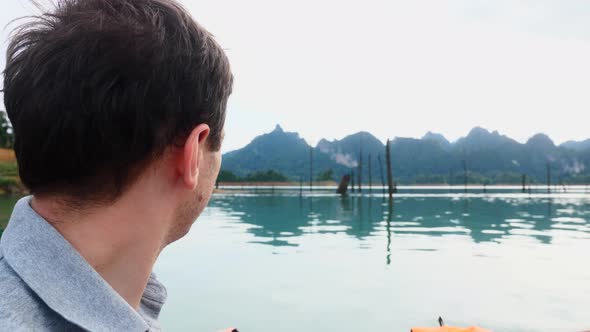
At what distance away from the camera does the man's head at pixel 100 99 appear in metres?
0.60

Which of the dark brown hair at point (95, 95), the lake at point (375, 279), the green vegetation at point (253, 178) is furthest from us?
the green vegetation at point (253, 178)

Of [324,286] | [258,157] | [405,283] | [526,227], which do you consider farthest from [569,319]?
[258,157]

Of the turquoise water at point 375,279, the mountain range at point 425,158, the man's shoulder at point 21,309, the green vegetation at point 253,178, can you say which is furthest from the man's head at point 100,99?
the mountain range at point 425,158

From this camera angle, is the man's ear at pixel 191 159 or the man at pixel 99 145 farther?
the man's ear at pixel 191 159

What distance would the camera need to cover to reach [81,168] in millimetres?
615

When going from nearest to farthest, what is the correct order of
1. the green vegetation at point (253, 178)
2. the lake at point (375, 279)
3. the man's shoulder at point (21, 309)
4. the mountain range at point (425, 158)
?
1. the man's shoulder at point (21, 309)
2. the lake at point (375, 279)
3. the green vegetation at point (253, 178)
4. the mountain range at point (425, 158)

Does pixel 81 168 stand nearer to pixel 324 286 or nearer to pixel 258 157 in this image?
pixel 324 286

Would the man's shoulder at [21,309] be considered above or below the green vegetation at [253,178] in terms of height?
below

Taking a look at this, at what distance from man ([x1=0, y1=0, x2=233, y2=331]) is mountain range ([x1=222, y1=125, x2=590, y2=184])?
117 meters

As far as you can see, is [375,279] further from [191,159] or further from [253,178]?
[253,178]

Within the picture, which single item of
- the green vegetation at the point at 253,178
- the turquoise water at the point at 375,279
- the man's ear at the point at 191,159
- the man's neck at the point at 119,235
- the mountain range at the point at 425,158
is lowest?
the turquoise water at the point at 375,279

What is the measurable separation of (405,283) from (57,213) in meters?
9.29

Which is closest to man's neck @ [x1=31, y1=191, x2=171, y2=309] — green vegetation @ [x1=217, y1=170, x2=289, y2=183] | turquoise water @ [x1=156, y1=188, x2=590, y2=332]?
turquoise water @ [x1=156, y1=188, x2=590, y2=332]

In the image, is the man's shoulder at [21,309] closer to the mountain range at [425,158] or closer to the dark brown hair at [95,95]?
the dark brown hair at [95,95]
